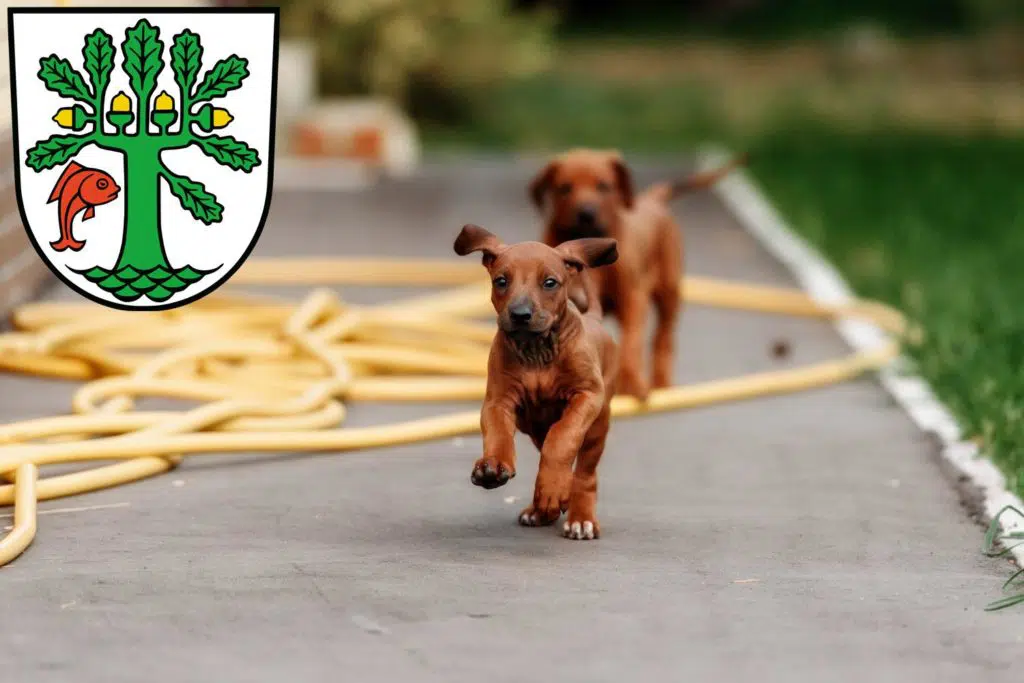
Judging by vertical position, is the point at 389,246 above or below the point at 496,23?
below

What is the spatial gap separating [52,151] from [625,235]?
2622 mm

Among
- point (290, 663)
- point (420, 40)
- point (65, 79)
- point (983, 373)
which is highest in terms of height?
point (420, 40)

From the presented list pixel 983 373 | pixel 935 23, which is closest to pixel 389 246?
pixel 983 373

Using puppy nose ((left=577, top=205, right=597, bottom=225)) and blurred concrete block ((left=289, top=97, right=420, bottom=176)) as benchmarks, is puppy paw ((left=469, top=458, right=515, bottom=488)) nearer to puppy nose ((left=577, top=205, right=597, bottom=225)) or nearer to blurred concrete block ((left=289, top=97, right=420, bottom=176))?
puppy nose ((left=577, top=205, right=597, bottom=225))

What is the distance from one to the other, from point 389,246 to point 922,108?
38.8ft

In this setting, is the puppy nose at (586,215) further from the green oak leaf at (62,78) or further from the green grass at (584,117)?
the green grass at (584,117)

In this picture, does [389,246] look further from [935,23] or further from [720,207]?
[935,23]

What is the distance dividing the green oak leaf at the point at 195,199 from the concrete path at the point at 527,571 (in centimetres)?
97

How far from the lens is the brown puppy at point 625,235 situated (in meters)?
7.63

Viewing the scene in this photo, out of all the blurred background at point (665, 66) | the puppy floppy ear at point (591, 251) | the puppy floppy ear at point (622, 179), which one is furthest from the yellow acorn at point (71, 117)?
the blurred background at point (665, 66)

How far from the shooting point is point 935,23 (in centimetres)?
3167

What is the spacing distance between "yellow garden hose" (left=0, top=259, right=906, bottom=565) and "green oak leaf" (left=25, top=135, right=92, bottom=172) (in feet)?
Answer: 3.20

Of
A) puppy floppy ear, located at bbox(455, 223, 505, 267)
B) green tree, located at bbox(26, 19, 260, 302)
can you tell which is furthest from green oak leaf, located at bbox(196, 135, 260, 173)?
puppy floppy ear, located at bbox(455, 223, 505, 267)

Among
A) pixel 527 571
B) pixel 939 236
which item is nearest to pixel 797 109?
pixel 939 236
